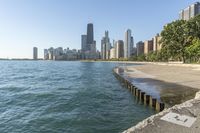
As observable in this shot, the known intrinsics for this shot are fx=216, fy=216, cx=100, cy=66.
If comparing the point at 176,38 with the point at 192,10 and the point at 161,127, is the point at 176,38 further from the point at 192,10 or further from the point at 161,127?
the point at 192,10

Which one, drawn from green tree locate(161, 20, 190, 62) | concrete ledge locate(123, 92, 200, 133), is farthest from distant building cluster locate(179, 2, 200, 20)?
concrete ledge locate(123, 92, 200, 133)

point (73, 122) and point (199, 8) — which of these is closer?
point (73, 122)

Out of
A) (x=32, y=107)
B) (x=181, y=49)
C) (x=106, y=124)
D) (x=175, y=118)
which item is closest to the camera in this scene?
(x=175, y=118)

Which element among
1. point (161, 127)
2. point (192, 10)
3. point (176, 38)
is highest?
point (192, 10)

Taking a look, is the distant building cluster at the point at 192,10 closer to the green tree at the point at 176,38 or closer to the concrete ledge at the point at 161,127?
the green tree at the point at 176,38

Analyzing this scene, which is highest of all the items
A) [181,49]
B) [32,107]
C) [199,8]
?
[199,8]

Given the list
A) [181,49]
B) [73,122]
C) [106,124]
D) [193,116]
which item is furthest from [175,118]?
[181,49]

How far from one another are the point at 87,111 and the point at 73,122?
2586 millimetres

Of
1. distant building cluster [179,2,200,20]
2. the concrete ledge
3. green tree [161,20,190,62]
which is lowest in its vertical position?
the concrete ledge

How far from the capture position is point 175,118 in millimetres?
6156

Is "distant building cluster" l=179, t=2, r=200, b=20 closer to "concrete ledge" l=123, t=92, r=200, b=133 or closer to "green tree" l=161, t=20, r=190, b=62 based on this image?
"green tree" l=161, t=20, r=190, b=62

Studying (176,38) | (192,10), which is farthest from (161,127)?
(192,10)

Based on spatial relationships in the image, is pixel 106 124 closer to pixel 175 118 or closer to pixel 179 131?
pixel 175 118

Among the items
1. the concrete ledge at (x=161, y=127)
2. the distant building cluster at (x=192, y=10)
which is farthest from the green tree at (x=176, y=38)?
the distant building cluster at (x=192, y=10)
